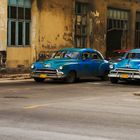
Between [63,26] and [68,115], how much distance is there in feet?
71.8

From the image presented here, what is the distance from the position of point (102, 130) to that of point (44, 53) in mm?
22254

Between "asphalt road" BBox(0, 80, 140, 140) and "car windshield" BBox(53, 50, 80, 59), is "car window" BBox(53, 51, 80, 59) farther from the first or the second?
"asphalt road" BBox(0, 80, 140, 140)

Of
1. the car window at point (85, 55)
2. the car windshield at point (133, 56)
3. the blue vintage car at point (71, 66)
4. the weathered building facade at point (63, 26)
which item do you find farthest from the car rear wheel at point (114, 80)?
the weathered building facade at point (63, 26)

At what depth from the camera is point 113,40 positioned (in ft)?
131

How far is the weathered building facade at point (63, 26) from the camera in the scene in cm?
2983

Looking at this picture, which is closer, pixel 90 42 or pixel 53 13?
pixel 53 13

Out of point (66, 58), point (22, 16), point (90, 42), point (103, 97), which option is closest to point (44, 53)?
point (22, 16)

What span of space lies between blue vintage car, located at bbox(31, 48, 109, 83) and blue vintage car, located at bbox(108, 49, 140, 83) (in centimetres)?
148

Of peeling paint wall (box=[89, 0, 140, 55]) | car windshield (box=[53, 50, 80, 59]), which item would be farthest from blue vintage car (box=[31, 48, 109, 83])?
peeling paint wall (box=[89, 0, 140, 55])

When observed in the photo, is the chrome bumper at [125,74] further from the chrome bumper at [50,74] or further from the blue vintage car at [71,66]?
the chrome bumper at [50,74]

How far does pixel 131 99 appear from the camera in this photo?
16516 mm

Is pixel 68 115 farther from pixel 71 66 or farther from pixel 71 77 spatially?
pixel 71 77

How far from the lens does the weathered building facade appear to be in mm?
29828

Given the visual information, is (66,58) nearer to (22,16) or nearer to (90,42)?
(22,16)
